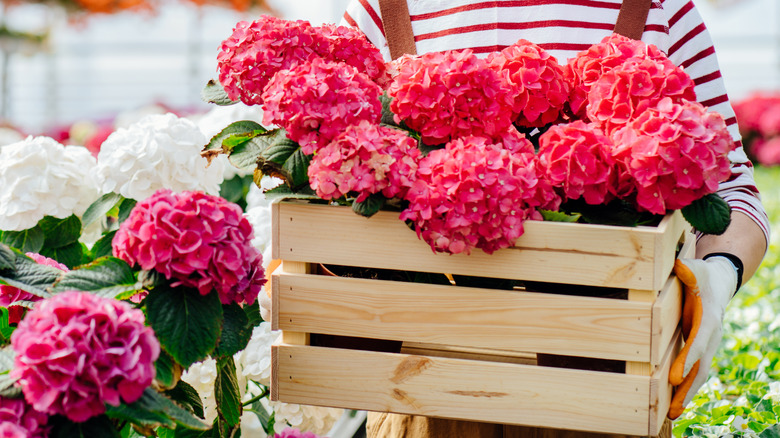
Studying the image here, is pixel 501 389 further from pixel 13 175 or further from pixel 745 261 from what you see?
pixel 13 175

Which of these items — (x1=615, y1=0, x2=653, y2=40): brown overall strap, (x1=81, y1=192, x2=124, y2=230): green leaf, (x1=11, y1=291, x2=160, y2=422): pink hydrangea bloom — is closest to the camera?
(x1=11, y1=291, x2=160, y2=422): pink hydrangea bloom

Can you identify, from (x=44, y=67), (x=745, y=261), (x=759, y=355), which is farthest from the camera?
(x=44, y=67)

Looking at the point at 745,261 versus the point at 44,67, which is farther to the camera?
the point at 44,67

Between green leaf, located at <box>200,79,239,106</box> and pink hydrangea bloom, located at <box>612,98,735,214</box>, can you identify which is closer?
pink hydrangea bloom, located at <box>612,98,735,214</box>

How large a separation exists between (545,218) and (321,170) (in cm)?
32

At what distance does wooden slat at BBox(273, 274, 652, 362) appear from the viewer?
1.05 m

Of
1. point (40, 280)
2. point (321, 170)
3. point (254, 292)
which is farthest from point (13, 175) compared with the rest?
point (321, 170)

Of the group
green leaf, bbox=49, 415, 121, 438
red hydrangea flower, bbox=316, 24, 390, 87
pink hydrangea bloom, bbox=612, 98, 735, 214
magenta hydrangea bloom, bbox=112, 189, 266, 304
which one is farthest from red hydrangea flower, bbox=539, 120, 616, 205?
green leaf, bbox=49, 415, 121, 438

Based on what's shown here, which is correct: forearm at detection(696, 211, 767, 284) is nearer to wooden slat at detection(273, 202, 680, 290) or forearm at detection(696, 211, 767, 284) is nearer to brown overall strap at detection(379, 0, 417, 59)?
wooden slat at detection(273, 202, 680, 290)

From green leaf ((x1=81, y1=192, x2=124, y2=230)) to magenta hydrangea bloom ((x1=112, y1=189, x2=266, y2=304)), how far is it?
2.07 feet

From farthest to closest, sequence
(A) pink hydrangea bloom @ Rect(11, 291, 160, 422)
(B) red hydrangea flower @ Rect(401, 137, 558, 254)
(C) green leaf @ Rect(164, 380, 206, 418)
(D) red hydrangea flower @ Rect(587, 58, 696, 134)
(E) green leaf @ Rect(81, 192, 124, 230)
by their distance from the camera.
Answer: (E) green leaf @ Rect(81, 192, 124, 230), (C) green leaf @ Rect(164, 380, 206, 418), (D) red hydrangea flower @ Rect(587, 58, 696, 134), (B) red hydrangea flower @ Rect(401, 137, 558, 254), (A) pink hydrangea bloom @ Rect(11, 291, 160, 422)

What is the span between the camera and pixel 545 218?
1.08 metres

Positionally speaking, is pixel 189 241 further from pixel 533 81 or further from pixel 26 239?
pixel 26 239

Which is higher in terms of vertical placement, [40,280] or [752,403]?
[40,280]
